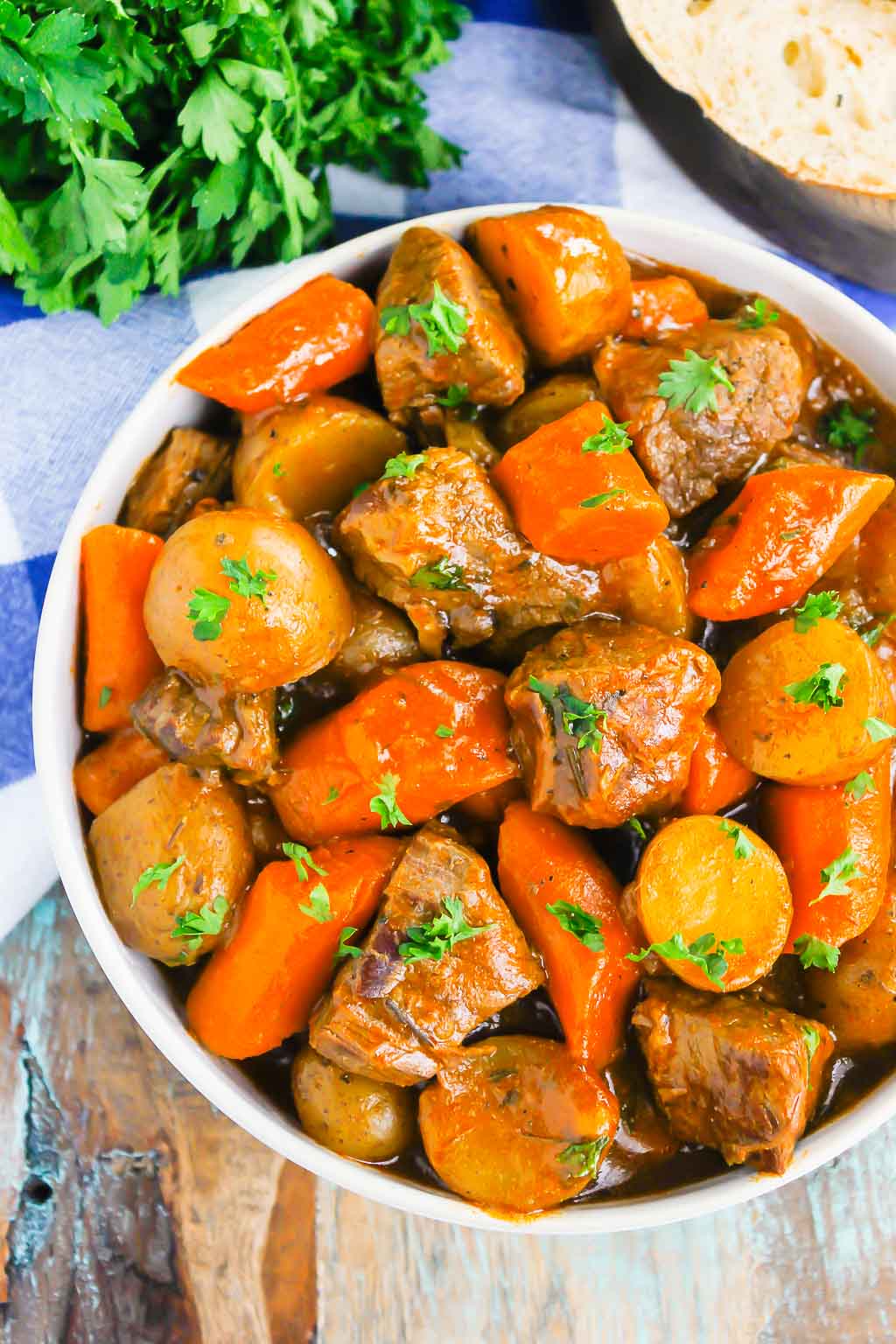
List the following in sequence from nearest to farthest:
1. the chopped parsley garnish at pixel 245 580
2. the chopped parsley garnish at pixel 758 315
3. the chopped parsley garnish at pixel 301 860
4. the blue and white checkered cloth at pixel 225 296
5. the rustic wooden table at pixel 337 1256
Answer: the chopped parsley garnish at pixel 245 580 < the chopped parsley garnish at pixel 301 860 < the chopped parsley garnish at pixel 758 315 < the blue and white checkered cloth at pixel 225 296 < the rustic wooden table at pixel 337 1256

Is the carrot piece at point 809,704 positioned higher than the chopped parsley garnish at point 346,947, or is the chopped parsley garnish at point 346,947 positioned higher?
the carrot piece at point 809,704

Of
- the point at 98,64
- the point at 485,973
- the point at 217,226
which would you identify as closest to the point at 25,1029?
the point at 485,973

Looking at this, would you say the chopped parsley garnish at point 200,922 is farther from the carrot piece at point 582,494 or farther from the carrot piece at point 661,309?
the carrot piece at point 661,309

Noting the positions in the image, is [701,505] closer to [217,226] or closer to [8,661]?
[217,226]

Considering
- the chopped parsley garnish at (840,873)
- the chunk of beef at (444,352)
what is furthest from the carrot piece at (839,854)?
the chunk of beef at (444,352)

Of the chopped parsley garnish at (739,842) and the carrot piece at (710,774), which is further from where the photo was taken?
the carrot piece at (710,774)

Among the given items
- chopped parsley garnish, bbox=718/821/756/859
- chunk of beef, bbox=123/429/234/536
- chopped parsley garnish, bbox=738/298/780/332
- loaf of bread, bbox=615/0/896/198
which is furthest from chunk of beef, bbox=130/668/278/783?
loaf of bread, bbox=615/0/896/198

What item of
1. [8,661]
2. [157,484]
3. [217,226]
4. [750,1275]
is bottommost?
[750,1275]
